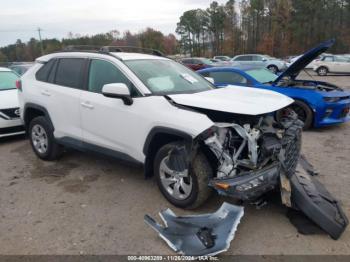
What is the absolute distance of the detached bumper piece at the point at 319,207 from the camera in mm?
3166

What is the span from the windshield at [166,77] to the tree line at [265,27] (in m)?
52.6

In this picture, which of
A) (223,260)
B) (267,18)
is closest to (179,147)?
(223,260)

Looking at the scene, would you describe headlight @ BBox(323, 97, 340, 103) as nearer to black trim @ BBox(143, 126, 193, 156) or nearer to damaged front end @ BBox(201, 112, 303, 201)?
damaged front end @ BBox(201, 112, 303, 201)

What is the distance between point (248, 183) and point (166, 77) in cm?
195

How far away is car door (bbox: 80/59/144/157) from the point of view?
403 cm

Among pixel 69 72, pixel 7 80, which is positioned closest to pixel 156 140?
pixel 69 72

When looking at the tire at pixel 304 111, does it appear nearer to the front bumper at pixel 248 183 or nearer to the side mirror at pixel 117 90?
the front bumper at pixel 248 183

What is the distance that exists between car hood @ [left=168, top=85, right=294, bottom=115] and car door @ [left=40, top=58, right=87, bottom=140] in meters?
1.65

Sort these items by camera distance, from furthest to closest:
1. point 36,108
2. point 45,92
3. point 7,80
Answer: point 7,80, point 36,108, point 45,92

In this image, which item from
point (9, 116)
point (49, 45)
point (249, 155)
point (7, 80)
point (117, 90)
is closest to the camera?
point (249, 155)

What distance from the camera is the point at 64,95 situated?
189 inches

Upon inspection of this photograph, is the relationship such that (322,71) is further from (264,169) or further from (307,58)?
(264,169)

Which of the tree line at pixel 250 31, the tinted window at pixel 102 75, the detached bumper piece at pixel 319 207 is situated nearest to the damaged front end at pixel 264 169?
the detached bumper piece at pixel 319 207

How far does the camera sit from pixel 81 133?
15.3 feet
